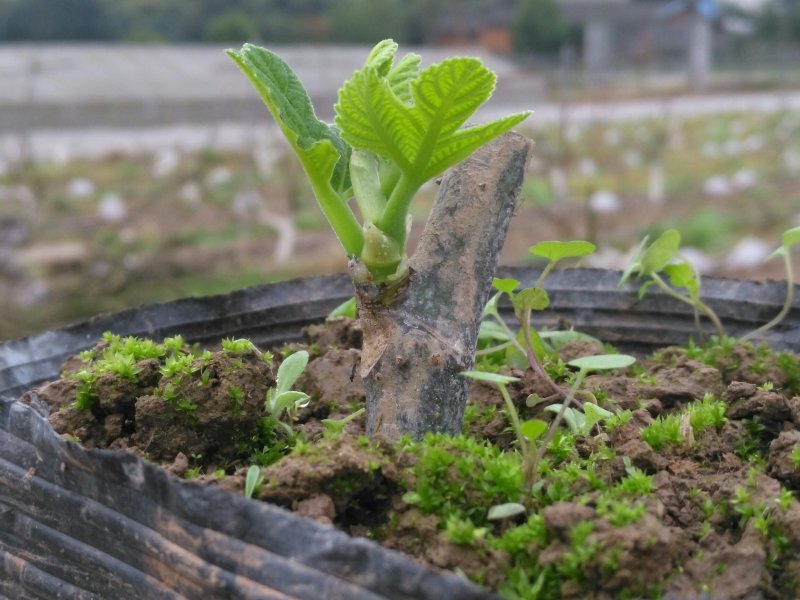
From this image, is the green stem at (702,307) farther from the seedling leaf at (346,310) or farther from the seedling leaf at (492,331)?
the seedling leaf at (346,310)

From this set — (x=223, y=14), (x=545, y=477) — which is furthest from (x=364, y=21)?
(x=545, y=477)

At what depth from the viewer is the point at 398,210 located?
0.73m

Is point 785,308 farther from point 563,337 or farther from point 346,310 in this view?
point 346,310

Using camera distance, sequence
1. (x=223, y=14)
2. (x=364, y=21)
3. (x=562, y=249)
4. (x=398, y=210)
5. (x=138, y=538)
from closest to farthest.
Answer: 1. (x=138, y=538)
2. (x=398, y=210)
3. (x=562, y=249)
4. (x=223, y=14)
5. (x=364, y=21)

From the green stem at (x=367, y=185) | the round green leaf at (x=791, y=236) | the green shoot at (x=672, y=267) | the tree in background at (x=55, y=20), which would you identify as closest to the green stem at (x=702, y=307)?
the green shoot at (x=672, y=267)

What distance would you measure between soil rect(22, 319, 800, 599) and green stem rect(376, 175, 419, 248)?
170mm

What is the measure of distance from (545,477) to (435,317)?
0.17 meters

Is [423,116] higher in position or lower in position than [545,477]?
higher

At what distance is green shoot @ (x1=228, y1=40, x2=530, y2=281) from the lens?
667mm

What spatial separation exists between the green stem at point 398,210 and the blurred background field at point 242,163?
297cm

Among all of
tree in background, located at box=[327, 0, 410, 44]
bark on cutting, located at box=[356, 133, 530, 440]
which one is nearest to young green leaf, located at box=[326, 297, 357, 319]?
bark on cutting, located at box=[356, 133, 530, 440]

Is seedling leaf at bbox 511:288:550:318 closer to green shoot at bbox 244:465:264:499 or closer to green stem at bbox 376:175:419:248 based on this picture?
green stem at bbox 376:175:419:248

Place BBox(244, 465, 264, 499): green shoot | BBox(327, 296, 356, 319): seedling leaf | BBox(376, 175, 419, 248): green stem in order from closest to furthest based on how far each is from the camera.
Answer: BBox(244, 465, 264, 499): green shoot, BBox(376, 175, 419, 248): green stem, BBox(327, 296, 356, 319): seedling leaf

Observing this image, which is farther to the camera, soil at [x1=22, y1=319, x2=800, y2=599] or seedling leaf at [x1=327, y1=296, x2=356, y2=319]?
seedling leaf at [x1=327, y1=296, x2=356, y2=319]
